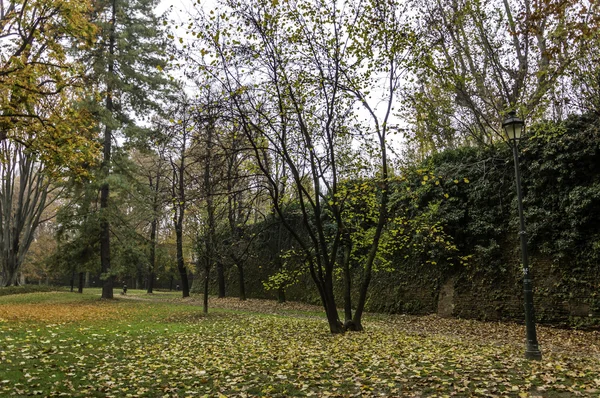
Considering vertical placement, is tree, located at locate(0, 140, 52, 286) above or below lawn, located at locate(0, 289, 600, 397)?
above

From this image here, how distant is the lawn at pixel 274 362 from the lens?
5094 millimetres

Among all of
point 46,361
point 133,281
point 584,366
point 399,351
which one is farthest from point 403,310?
point 133,281

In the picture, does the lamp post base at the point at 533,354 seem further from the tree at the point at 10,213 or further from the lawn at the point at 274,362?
the tree at the point at 10,213

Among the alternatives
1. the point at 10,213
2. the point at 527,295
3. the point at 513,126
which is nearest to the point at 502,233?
the point at 527,295

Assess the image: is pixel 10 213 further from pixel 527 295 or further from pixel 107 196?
pixel 527 295

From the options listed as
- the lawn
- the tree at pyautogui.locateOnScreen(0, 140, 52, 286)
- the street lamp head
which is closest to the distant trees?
the tree at pyautogui.locateOnScreen(0, 140, 52, 286)

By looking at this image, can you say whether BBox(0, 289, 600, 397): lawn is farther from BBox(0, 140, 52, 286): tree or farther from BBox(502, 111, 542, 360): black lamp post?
BBox(0, 140, 52, 286): tree

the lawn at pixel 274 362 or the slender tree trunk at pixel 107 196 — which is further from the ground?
the slender tree trunk at pixel 107 196

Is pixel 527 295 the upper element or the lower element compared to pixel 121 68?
lower

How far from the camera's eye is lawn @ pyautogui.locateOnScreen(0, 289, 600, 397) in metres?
5.09

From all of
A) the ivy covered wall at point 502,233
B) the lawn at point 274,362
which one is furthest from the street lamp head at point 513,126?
the lawn at point 274,362

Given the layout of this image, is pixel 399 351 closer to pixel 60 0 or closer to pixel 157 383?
pixel 157 383

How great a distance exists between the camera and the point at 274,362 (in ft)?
22.6

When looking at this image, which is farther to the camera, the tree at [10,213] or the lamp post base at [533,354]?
the tree at [10,213]
